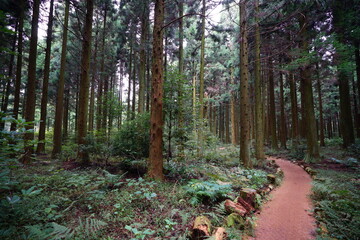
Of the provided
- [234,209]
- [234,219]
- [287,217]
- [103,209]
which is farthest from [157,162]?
[287,217]

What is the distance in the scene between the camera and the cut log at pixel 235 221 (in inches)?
128

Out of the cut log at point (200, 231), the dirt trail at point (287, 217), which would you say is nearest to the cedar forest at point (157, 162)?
the cut log at point (200, 231)

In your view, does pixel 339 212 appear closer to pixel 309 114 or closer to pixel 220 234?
pixel 220 234

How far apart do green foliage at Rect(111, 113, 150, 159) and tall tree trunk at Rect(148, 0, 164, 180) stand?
1235mm

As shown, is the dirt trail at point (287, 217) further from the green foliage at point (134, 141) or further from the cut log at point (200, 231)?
the green foliage at point (134, 141)

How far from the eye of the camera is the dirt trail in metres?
3.29

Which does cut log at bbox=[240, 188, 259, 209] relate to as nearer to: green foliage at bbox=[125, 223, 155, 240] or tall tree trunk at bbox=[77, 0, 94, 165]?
green foliage at bbox=[125, 223, 155, 240]

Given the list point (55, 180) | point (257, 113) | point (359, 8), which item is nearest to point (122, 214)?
point (55, 180)

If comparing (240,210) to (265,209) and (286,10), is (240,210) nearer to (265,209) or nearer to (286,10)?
(265,209)

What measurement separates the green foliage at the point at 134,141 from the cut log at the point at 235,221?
12.3ft

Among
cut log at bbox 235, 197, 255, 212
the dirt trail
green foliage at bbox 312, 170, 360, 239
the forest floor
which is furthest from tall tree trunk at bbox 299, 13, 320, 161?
→ cut log at bbox 235, 197, 255, 212

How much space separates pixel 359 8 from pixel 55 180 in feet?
52.5

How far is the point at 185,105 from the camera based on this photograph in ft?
21.6

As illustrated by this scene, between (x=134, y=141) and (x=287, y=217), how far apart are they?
16.9ft
